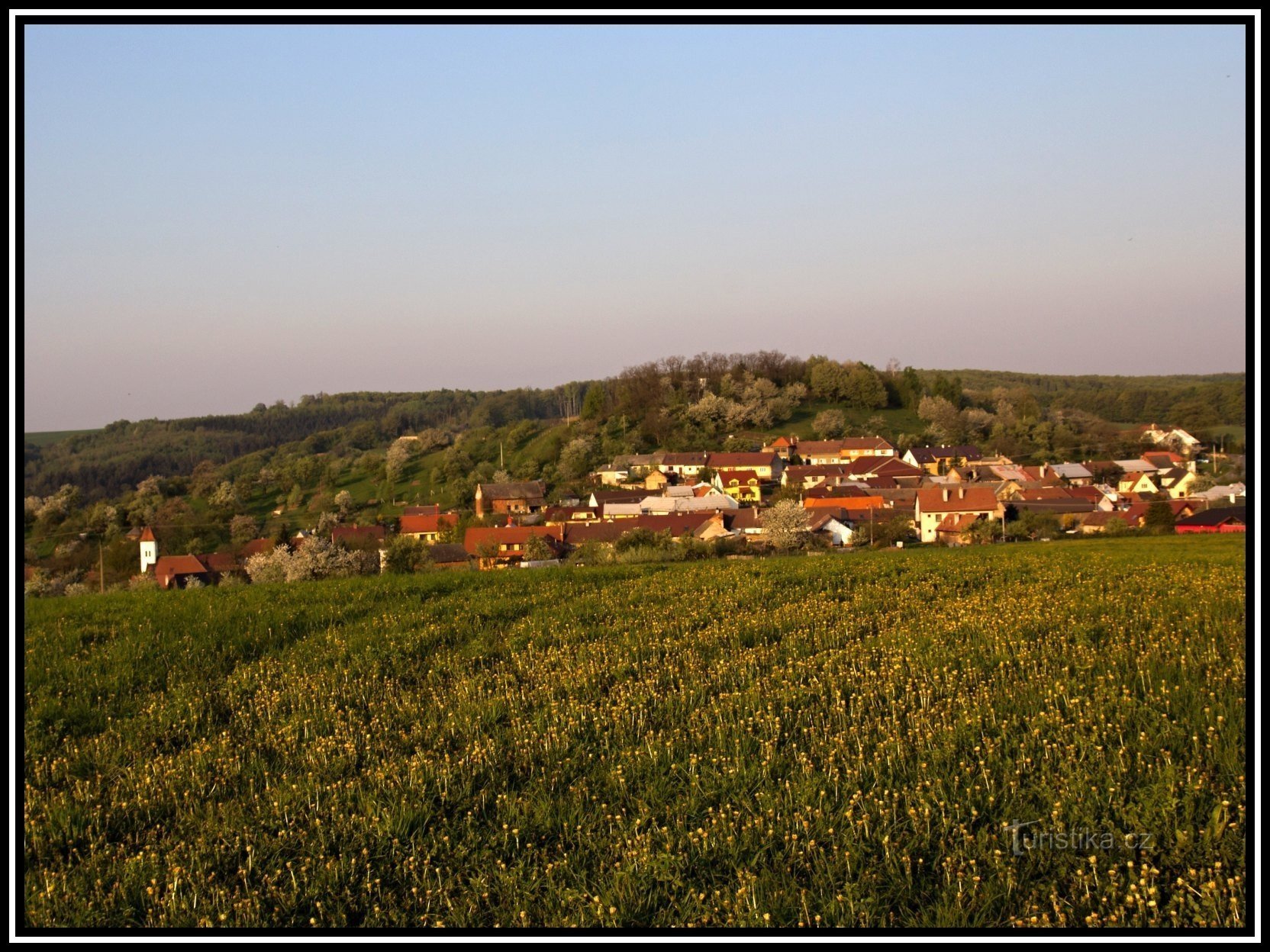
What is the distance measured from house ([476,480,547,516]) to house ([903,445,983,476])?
43.1m

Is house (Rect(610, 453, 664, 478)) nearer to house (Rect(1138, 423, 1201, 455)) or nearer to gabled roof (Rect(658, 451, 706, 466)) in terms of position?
gabled roof (Rect(658, 451, 706, 466))

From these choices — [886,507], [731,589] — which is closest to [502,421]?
[886,507]

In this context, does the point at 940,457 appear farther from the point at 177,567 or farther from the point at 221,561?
the point at 177,567

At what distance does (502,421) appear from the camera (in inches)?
5576

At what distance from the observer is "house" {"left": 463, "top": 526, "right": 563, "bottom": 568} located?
44875 mm

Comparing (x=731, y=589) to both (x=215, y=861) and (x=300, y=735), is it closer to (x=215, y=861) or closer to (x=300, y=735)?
(x=300, y=735)

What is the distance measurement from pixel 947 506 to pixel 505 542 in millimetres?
31268

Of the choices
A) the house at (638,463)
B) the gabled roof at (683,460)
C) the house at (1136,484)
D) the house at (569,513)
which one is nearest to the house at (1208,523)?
the house at (1136,484)

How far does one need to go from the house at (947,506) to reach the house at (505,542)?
2515 cm

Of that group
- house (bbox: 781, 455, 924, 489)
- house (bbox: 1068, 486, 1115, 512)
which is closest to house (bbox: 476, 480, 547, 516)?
house (bbox: 781, 455, 924, 489)

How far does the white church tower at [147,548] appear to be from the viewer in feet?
127

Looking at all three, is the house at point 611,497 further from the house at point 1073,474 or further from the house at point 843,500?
the house at point 1073,474
